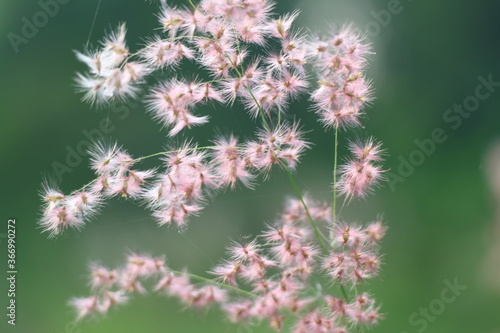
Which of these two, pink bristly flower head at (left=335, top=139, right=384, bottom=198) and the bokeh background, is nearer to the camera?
pink bristly flower head at (left=335, top=139, right=384, bottom=198)

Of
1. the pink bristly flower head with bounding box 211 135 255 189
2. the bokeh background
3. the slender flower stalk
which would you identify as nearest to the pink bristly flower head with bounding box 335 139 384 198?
the slender flower stalk

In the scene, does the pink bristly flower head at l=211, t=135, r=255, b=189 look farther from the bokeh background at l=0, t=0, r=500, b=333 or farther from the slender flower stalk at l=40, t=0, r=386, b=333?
the bokeh background at l=0, t=0, r=500, b=333

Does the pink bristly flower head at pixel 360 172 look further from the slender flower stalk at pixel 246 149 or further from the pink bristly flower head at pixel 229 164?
the pink bristly flower head at pixel 229 164

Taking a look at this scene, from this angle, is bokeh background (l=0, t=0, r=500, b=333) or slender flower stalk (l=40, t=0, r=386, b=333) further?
bokeh background (l=0, t=0, r=500, b=333)

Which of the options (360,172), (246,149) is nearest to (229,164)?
(246,149)

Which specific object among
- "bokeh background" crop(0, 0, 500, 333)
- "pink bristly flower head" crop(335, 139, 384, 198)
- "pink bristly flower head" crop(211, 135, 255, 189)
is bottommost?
"pink bristly flower head" crop(335, 139, 384, 198)

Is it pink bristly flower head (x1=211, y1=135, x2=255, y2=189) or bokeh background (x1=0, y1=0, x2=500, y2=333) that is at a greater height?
bokeh background (x1=0, y1=0, x2=500, y2=333)

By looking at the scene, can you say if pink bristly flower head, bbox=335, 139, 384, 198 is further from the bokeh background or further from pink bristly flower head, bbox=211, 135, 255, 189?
the bokeh background

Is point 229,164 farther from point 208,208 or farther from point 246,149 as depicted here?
point 208,208

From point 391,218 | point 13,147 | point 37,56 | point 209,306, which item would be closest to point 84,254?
point 13,147

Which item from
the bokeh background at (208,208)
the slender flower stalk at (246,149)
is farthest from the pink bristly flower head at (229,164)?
the bokeh background at (208,208)
